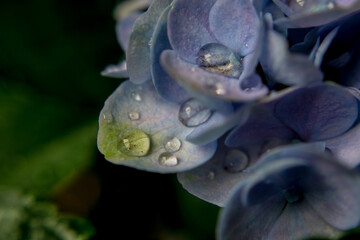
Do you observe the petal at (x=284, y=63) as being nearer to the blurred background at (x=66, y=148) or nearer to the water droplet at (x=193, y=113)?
the water droplet at (x=193, y=113)

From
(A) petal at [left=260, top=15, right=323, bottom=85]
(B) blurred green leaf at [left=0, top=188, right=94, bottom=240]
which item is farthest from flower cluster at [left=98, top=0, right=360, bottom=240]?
(B) blurred green leaf at [left=0, top=188, right=94, bottom=240]

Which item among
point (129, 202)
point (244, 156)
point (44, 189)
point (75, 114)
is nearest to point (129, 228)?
point (129, 202)

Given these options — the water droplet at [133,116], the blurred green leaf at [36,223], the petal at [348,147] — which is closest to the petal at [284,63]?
the petal at [348,147]

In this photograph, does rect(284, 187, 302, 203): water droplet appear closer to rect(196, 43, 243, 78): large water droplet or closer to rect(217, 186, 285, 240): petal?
rect(217, 186, 285, 240): petal

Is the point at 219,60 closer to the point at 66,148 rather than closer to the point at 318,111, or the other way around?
the point at 318,111

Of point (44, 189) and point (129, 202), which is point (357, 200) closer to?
point (129, 202)
